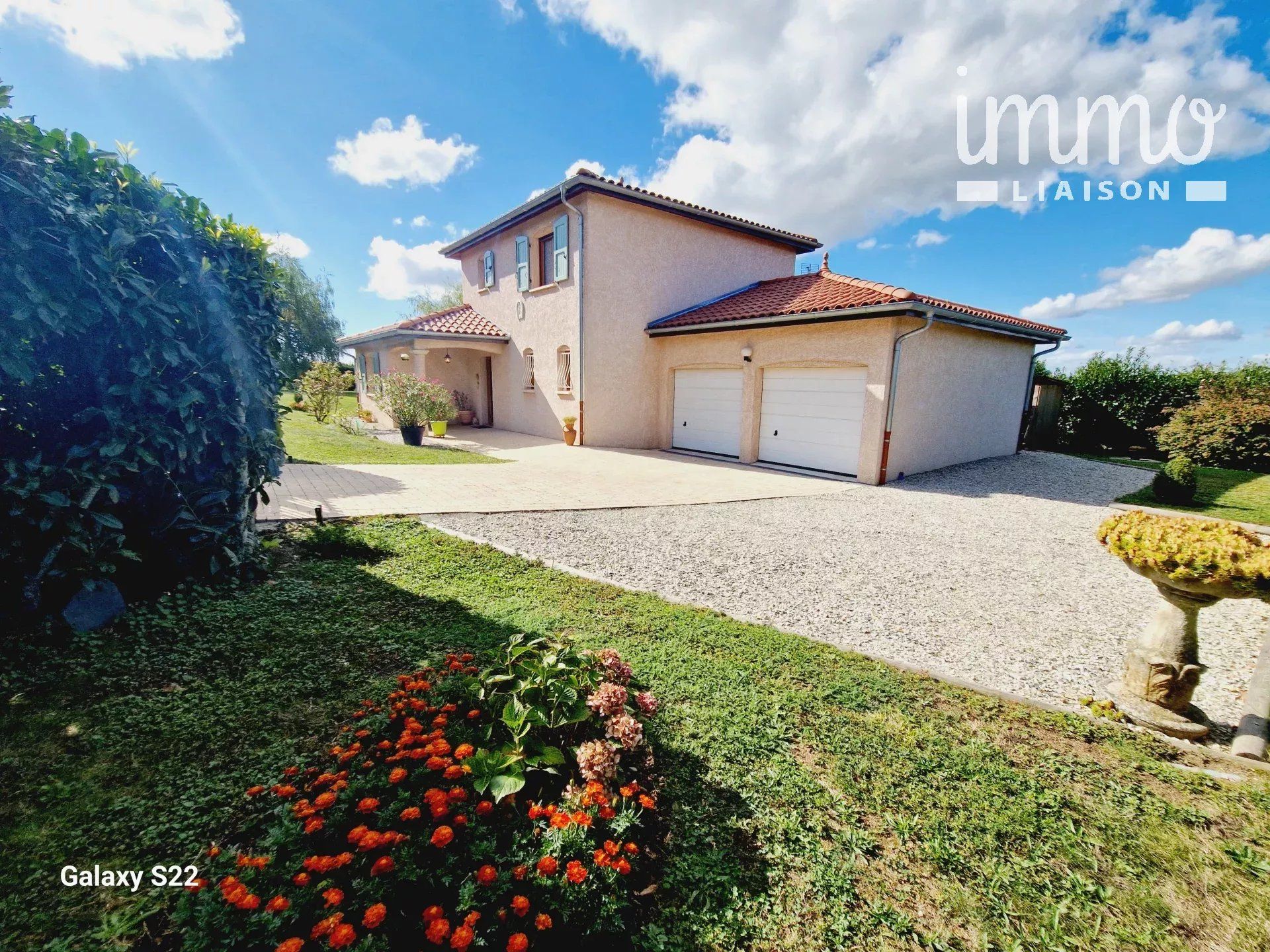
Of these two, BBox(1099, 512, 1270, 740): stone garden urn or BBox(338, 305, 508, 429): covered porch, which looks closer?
BBox(1099, 512, 1270, 740): stone garden urn

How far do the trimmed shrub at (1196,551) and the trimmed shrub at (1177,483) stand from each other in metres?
8.45

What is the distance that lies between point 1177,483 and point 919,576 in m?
7.42

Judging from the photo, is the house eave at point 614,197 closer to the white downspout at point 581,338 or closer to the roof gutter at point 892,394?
the white downspout at point 581,338

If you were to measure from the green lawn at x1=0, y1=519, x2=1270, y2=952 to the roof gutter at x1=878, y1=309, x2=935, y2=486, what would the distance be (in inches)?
280

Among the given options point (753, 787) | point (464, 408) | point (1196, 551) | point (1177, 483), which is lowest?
point (753, 787)

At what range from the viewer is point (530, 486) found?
882 centimetres

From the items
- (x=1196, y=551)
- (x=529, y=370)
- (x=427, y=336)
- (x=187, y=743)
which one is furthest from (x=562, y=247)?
(x=1196, y=551)

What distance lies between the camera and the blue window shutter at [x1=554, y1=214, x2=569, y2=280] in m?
13.2

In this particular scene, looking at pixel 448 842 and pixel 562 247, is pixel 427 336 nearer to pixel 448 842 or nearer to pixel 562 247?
pixel 562 247

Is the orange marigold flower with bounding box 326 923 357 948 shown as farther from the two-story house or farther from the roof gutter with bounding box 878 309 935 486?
the roof gutter with bounding box 878 309 935 486

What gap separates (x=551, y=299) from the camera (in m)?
14.1

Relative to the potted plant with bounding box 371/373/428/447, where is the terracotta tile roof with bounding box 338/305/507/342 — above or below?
above

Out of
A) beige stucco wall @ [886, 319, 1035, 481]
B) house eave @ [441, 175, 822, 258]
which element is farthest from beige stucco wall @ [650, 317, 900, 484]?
house eave @ [441, 175, 822, 258]

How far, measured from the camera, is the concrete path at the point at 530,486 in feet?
23.0
